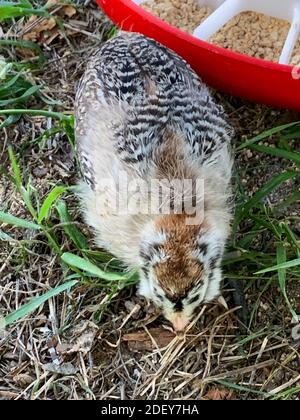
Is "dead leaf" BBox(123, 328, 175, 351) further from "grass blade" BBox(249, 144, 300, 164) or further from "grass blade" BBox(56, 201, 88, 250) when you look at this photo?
"grass blade" BBox(249, 144, 300, 164)

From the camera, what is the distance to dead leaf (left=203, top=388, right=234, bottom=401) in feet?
9.70

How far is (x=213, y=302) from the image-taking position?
10.1 feet

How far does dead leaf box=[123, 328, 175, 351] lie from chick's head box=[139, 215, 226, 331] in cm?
27

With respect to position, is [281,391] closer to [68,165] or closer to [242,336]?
[242,336]

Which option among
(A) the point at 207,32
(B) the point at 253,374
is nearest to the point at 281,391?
(B) the point at 253,374

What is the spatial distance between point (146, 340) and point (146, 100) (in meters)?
0.85

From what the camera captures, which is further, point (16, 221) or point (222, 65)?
point (222, 65)

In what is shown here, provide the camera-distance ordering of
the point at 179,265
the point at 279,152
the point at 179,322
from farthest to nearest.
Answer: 1. the point at 279,152
2. the point at 179,322
3. the point at 179,265

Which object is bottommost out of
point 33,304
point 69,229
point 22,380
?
point 22,380

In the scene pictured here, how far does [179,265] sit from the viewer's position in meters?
→ 2.61

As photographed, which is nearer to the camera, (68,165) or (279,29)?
(68,165)

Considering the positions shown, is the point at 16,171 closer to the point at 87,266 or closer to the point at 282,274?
the point at 87,266

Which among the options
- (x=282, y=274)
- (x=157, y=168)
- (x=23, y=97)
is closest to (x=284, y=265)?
(x=282, y=274)

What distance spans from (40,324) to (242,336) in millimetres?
729
